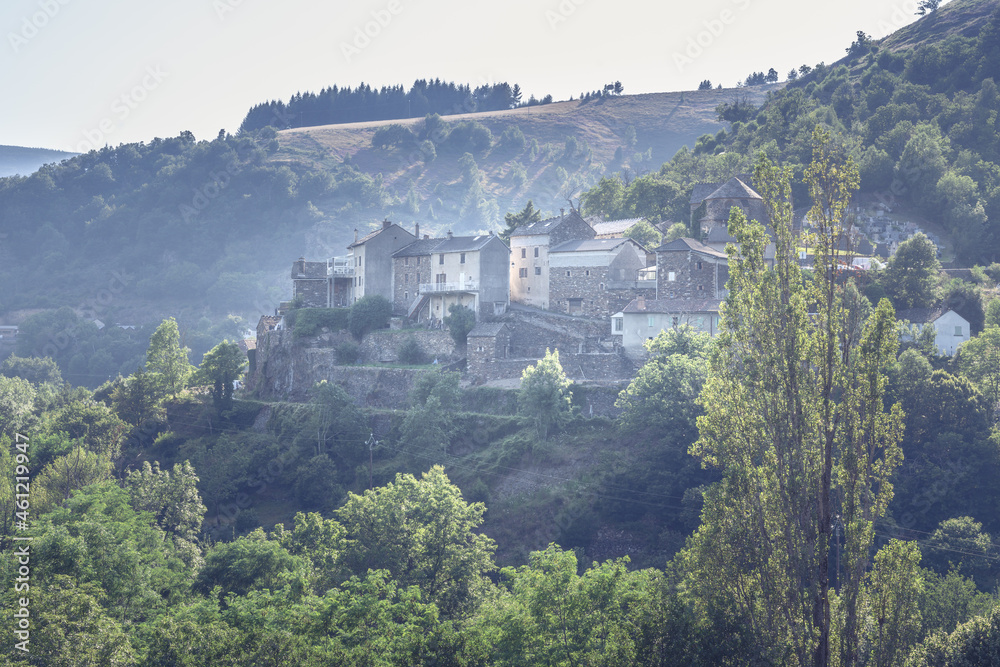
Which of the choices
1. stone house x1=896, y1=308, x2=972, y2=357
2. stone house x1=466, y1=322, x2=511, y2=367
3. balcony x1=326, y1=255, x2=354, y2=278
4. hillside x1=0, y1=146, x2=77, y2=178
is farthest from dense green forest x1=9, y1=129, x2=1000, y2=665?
hillside x1=0, y1=146, x2=77, y2=178

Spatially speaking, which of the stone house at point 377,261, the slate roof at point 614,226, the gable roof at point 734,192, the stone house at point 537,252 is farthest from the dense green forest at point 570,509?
the slate roof at point 614,226

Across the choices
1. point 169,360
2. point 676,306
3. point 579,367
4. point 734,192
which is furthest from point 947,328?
point 169,360

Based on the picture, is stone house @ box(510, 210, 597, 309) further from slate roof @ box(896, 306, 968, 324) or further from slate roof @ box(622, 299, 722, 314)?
slate roof @ box(896, 306, 968, 324)

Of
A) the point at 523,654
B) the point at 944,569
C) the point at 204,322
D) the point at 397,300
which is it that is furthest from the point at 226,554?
the point at 204,322

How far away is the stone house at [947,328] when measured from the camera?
47875mm

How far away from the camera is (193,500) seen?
42688mm

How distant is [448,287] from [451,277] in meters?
1.19

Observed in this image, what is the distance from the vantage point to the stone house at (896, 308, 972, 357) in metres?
47.9

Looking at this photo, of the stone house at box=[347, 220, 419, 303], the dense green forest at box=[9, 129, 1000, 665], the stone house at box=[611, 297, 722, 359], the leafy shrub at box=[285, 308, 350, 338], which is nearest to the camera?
the dense green forest at box=[9, 129, 1000, 665]

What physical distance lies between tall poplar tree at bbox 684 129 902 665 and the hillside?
204 meters

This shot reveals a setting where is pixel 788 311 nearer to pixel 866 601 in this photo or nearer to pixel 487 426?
pixel 866 601

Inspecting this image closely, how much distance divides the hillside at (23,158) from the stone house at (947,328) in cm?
19027

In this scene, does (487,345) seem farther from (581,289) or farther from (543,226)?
(543,226)

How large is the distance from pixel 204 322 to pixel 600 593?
109 metres
